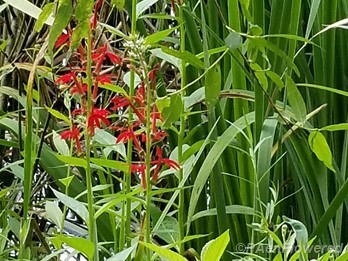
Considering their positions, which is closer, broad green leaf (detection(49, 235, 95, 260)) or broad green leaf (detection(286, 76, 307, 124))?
broad green leaf (detection(49, 235, 95, 260))

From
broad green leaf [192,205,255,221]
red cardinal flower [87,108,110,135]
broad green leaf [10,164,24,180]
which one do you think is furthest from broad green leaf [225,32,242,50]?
broad green leaf [10,164,24,180]

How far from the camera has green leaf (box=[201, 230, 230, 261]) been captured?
0.35m

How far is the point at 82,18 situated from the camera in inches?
15.6

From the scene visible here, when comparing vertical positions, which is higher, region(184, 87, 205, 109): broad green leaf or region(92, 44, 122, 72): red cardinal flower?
region(92, 44, 122, 72): red cardinal flower

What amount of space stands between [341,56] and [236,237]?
0.26 m

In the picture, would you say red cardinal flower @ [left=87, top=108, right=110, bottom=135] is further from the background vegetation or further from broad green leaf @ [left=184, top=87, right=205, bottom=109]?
broad green leaf @ [left=184, top=87, right=205, bottom=109]

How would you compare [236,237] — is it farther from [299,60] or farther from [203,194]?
[299,60]

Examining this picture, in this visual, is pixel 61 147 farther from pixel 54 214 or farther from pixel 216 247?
pixel 216 247

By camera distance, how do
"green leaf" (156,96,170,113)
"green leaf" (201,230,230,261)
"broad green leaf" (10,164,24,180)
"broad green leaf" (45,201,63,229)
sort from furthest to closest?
"broad green leaf" (10,164,24,180), "broad green leaf" (45,201,63,229), "green leaf" (156,96,170,113), "green leaf" (201,230,230,261)

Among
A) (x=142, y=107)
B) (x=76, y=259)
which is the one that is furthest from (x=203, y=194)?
(x=142, y=107)

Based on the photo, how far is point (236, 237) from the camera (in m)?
0.73

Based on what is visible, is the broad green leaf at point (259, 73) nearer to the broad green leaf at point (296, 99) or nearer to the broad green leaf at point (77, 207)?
the broad green leaf at point (296, 99)

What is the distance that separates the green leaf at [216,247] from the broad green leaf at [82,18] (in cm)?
14

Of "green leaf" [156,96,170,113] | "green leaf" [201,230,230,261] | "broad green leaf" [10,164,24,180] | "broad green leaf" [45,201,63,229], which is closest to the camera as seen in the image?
"green leaf" [201,230,230,261]
